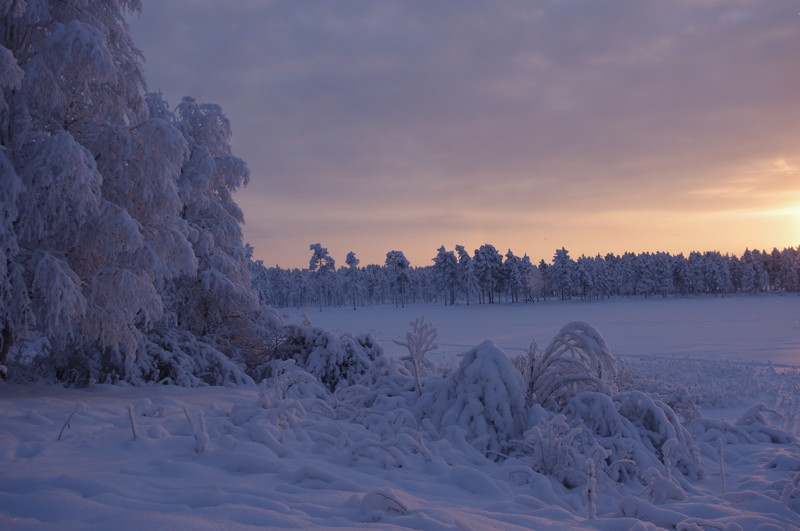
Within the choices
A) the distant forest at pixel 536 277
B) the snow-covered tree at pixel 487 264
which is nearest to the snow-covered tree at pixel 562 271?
the distant forest at pixel 536 277

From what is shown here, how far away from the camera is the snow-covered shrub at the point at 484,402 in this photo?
550cm

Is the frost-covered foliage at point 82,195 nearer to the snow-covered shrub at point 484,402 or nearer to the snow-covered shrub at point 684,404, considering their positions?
the snow-covered shrub at point 484,402

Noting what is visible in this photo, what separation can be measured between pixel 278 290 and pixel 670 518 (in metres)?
124

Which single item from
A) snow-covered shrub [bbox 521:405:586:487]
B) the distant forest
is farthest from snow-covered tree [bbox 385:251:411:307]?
snow-covered shrub [bbox 521:405:586:487]

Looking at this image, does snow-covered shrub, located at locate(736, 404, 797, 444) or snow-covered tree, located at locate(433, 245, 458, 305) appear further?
snow-covered tree, located at locate(433, 245, 458, 305)

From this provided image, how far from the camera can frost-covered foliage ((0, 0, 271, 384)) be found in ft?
21.2

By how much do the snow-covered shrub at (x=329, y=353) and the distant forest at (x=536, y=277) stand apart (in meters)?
67.1

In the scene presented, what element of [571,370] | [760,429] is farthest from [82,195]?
[760,429]

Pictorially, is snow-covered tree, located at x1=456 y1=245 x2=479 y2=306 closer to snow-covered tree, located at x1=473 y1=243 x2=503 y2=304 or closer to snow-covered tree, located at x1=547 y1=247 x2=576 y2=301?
snow-covered tree, located at x1=473 y1=243 x2=503 y2=304

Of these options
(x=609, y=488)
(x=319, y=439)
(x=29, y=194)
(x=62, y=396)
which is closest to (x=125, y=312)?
(x=62, y=396)

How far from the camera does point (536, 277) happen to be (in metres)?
99.9

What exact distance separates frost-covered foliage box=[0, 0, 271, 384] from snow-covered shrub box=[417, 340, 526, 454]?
4769 mm

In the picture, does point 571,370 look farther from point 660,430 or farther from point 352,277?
point 352,277

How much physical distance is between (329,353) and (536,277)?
308 ft
